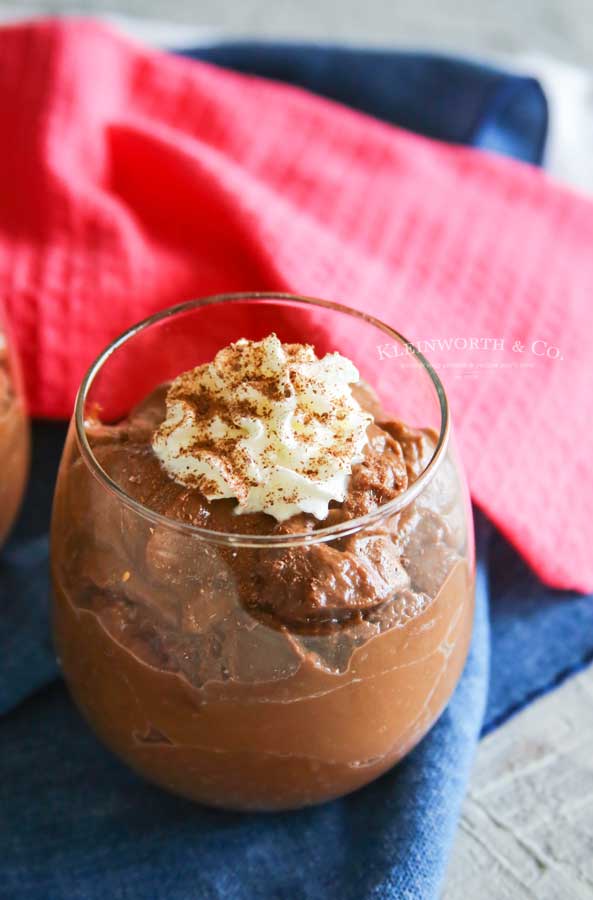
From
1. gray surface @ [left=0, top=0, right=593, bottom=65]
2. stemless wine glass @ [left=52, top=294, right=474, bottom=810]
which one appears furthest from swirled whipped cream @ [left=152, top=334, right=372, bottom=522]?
gray surface @ [left=0, top=0, right=593, bottom=65]

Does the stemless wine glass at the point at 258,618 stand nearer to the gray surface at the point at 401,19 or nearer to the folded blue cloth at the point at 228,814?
the folded blue cloth at the point at 228,814

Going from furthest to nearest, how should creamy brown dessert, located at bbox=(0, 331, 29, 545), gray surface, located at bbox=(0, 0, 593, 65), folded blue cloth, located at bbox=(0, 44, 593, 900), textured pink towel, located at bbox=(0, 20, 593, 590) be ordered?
gray surface, located at bbox=(0, 0, 593, 65) → textured pink towel, located at bbox=(0, 20, 593, 590) → creamy brown dessert, located at bbox=(0, 331, 29, 545) → folded blue cloth, located at bbox=(0, 44, 593, 900)

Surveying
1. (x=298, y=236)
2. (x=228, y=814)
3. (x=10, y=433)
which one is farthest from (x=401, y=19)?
(x=228, y=814)

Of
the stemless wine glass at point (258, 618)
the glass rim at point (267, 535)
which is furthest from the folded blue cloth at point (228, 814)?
the glass rim at point (267, 535)

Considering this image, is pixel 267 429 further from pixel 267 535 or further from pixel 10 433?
pixel 10 433

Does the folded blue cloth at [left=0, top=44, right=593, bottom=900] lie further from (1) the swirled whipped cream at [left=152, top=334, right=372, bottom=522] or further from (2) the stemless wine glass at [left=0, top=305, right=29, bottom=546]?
(1) the swirled whipped cream at [left=152, top=334, right=372, bottom=522]

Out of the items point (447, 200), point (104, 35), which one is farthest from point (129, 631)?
point (104, 35)
